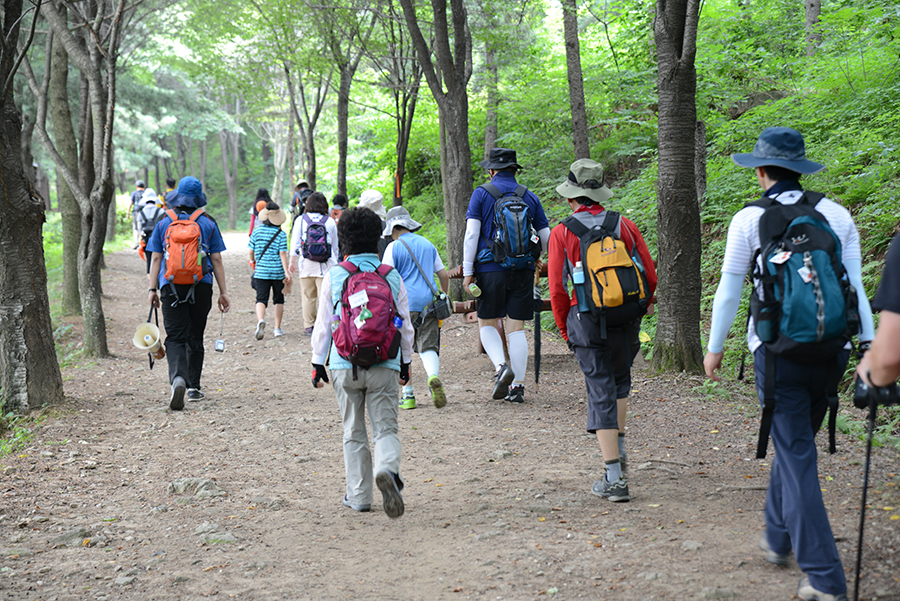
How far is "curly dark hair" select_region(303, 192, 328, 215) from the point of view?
1077 centimetres

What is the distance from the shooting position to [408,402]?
23.7ft

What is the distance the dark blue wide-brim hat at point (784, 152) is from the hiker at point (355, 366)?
2.19 meters

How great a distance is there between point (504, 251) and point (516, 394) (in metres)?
1.46

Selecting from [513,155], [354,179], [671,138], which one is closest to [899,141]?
[671,138]

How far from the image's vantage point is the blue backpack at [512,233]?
6.74m

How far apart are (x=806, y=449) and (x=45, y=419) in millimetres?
6555

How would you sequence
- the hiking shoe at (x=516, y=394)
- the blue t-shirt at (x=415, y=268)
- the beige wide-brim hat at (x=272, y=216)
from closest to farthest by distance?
1. the blue t-shirt at (x=415, y=268)
2. the hiking shoe at (x=516, y=394)
3. the beige wide-brim hat at (x=272, y=216)

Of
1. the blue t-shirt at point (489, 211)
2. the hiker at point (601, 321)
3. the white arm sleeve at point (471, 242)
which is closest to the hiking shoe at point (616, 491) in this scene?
the hiker at point (601, 321)

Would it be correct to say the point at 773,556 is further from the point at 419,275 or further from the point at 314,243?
the point at 314,243

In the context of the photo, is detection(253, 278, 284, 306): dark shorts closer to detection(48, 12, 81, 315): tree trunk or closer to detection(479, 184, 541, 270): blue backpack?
detection(48, 12, 81, 315): tree trunk

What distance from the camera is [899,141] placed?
27.6 ft

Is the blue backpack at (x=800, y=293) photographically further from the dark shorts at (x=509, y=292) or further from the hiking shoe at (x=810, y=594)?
the dark shorts at (x=509, y=292)

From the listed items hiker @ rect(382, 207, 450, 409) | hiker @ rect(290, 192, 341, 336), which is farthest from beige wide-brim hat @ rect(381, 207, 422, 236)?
hiker @ rect(290, 192, 341, 336)

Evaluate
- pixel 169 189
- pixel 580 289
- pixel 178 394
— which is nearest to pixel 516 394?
pixel 580 289
